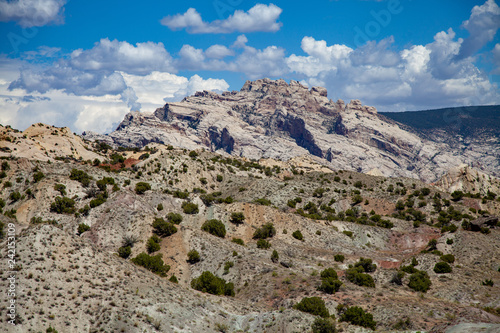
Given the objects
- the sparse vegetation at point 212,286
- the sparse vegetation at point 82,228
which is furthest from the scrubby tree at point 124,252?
the sparse vegetation at point 212,286

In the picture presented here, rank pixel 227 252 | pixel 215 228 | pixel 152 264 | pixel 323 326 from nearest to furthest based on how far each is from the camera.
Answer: pixel 323 326
pixel 152 264
pixel 227 252
pixel 215 228

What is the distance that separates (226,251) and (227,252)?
0.33 m

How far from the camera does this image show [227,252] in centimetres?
5150

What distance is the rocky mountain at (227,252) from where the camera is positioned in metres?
28.9

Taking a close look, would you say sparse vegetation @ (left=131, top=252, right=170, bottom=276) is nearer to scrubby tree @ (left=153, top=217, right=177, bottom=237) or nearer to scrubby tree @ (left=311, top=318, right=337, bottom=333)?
scrubby tree @ (left=153, top=217, right=177, bottom=237)

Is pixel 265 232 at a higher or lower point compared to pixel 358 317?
higher

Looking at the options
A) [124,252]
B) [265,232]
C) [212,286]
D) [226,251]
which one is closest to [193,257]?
[226,251]

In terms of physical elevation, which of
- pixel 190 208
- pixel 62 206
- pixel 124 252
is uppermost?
pixel 62 206

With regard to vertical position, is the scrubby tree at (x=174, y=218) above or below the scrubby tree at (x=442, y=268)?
above

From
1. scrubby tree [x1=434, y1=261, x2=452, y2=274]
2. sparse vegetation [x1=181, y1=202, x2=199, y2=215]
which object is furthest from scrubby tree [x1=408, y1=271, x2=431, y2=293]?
sparse vegetation [x1=181, y1=202, x2=199, y2=215]

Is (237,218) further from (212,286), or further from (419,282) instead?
(419,282)

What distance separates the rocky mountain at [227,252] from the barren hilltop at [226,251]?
19cm

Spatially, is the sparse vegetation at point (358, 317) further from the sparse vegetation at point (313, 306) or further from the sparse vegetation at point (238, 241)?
the sparse vegetation at point (238, 241)

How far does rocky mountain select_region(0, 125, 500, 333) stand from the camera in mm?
28922
